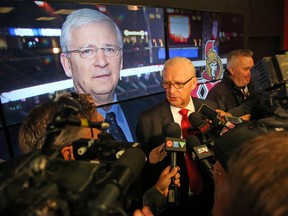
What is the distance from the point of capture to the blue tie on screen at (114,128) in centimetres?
238

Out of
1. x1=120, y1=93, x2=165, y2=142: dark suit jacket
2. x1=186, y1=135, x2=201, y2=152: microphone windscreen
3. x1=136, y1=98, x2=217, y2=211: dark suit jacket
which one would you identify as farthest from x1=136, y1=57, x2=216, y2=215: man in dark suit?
x1=120, y1=93, x2=165, y2=142: dark suit jacket

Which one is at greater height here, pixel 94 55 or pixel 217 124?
pixel 94 55

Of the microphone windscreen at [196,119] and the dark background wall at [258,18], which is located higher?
the dark background wall at [258,18]

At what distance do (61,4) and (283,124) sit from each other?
A: 1.67m

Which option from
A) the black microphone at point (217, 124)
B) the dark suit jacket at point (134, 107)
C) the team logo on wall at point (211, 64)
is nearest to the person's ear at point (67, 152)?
the black microphone at point (217, 124)

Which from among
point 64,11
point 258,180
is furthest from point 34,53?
point 258,180

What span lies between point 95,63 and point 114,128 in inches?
25.1

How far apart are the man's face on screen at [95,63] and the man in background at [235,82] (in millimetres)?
984

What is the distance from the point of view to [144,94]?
268 cm

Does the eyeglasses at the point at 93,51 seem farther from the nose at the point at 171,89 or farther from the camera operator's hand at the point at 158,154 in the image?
the camera operator's hand at the point at 158,154

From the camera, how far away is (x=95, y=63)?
215cm

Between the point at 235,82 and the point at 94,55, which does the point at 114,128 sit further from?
the point at 235,82

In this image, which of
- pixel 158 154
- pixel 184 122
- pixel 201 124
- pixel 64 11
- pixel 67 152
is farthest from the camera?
pixel 64 11

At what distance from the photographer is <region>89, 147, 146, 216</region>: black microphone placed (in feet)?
1.39
